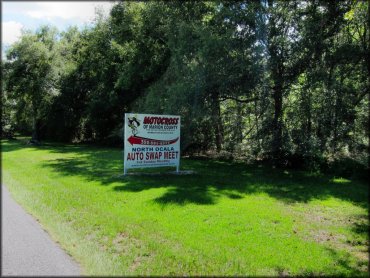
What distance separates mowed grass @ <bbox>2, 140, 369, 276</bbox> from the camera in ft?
14.8

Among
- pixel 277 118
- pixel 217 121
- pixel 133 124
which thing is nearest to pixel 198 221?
pixel 133 124

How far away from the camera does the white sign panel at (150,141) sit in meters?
10.6

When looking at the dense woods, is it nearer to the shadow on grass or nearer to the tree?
the tree

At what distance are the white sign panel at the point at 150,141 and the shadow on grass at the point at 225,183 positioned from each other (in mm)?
528

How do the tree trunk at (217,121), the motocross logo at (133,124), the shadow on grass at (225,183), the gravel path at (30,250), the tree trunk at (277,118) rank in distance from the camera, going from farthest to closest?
1. the tree trunk at (217,121)
2. the tree trunk at (277,118)
3. the motocross logo at (133,124)
4. the shadow on grass at (225,183)
5. the gravel path at (30,250)

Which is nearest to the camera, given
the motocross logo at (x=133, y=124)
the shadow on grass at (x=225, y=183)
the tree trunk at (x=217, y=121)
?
the shadow on grass at (x=225, y=183)

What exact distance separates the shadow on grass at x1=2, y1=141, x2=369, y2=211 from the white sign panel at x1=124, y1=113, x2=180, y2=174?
1.73ft

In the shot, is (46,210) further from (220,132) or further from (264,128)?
(220,132)

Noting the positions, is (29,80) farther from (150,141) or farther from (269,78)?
(269,78)

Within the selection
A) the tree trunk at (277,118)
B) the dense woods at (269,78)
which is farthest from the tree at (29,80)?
the tree trunk at (277,118)

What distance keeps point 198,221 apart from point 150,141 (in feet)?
16.8

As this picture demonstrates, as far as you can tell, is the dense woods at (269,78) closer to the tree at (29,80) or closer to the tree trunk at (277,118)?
the tree trunk at (277,118)

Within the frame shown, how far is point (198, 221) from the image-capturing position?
6191mm

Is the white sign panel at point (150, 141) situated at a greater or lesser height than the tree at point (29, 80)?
lesser
